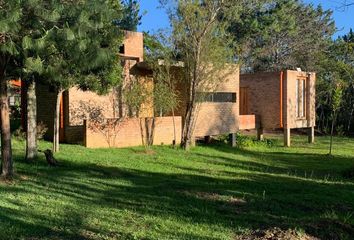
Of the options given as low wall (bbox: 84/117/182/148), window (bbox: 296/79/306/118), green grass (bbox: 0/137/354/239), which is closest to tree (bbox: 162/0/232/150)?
low wall (bbox: 84/117/182/148)

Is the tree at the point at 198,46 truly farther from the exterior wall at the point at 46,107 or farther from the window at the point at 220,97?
the exterior wall at the point at 46,107

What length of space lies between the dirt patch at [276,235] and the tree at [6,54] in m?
4.72

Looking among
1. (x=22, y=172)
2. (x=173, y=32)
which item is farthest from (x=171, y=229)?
(x=173, y=32)

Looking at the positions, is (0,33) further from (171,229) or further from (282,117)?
(282,117)

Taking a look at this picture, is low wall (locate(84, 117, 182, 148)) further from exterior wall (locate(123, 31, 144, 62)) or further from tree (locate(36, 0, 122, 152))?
tree (locate(36, 0, 122, 152))

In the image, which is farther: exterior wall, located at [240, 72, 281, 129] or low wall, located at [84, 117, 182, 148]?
exterior wall, located at [240, 72, 281, 129]

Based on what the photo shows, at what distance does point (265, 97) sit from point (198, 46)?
29.6 ft

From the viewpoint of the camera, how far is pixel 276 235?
6375mm

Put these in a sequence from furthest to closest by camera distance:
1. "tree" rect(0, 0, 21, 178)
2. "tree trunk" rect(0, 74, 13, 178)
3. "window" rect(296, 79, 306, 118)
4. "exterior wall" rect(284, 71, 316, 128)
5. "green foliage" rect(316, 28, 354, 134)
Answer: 1. "green foliage" rect(316, 28, 354, 134)
2. "window" rect(296, 79, 306, 118)
3. "exterior wall" rect(284, 71, 316, 128)
4. "tree trunk" rect(0, 74, 13, 178)
5. "tree" rect(0, 0, 21, 178)

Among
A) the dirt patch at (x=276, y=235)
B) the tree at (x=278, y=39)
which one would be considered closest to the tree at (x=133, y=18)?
the tree at (x=278, y=39)

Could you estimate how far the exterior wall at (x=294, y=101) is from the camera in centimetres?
2920

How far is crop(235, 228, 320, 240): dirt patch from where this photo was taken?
627 centimetres

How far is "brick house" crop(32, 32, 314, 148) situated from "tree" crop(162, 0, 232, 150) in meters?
0.85

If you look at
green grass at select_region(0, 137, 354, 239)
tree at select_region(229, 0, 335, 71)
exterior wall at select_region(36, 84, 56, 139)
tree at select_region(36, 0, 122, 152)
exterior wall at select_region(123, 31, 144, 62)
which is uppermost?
tree at select_region(229, 0, 335, 71)
